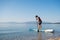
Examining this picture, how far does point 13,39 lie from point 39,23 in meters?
3.44

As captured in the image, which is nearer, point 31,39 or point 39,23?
point 31,39

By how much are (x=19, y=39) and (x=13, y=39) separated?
225 millimetres

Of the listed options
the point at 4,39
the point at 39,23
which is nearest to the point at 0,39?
the point at 4,39

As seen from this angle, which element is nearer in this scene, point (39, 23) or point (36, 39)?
point (36, 39)

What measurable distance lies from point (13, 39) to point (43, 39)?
1.12m

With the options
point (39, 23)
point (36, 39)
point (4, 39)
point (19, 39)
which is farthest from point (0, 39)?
point (39, 23)

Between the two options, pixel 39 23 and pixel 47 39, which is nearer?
pixel 47 39

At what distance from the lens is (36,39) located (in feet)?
25.5

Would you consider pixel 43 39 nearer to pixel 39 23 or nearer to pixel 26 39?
pixel 26 39

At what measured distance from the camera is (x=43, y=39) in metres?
7.77

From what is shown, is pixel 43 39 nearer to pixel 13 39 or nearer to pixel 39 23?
pixel 13 39

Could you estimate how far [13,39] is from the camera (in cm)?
774

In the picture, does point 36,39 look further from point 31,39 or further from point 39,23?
point 39,23

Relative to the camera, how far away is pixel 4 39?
305 inches
